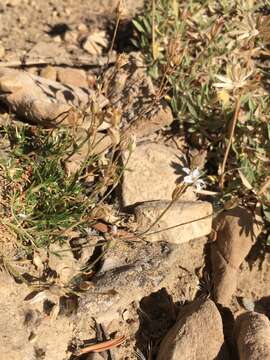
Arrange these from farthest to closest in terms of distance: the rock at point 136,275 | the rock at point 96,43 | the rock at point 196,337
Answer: the rock at point 96,43 < the rock at point 136,275 < the rock at point 196,337

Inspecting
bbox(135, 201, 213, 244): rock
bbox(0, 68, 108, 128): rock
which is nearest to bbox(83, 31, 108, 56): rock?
bbox(0, 68, 108, 128): rock

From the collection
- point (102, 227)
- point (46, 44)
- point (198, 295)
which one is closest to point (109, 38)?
point (46, 44)

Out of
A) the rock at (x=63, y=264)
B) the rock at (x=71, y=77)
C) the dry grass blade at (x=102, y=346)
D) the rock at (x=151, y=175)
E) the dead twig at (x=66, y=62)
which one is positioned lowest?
the dry grass blade at (x=102, y=346)

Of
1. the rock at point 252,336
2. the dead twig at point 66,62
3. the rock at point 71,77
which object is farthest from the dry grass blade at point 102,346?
the dead twig at point 66,62

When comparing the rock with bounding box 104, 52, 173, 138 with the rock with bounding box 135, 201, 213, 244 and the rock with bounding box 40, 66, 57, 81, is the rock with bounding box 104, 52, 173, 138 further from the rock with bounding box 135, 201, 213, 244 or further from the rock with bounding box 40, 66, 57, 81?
the rock with bounding box 135, 201, 213, 244

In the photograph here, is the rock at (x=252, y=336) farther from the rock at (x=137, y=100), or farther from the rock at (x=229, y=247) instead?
the rock at (x=137, y=100)

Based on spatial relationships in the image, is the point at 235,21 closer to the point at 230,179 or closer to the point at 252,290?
the point at 230,179

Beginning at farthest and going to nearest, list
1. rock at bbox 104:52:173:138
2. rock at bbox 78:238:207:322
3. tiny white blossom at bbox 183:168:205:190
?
rock at bbox 104:52:173:138 → tiny white blossom at bbox 183:168:205:190 → rock at bbox 78:238:207:322
